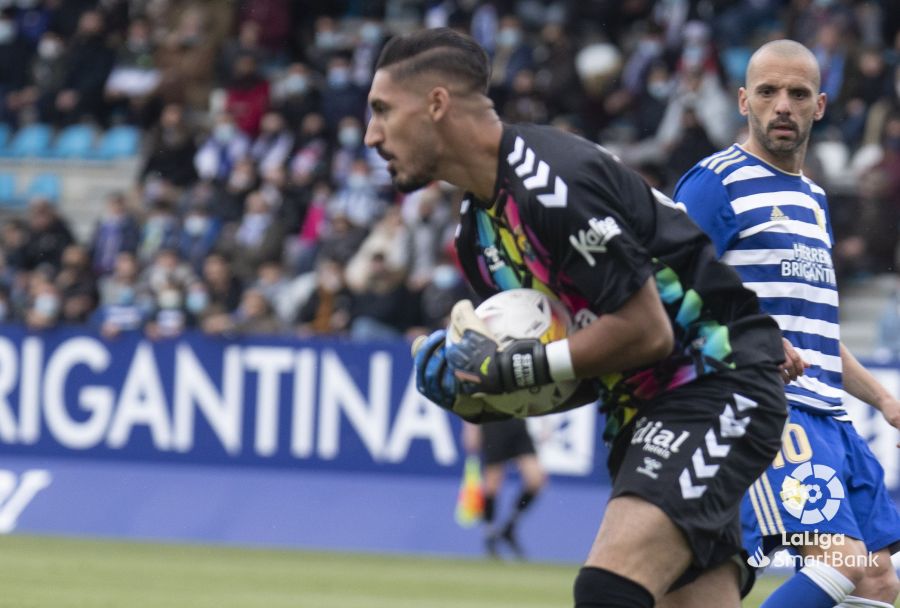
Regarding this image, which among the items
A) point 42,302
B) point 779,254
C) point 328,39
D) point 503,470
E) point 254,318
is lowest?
point 503,470

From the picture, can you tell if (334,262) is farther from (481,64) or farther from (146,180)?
(481,64)

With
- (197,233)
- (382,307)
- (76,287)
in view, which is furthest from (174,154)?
(382,307)

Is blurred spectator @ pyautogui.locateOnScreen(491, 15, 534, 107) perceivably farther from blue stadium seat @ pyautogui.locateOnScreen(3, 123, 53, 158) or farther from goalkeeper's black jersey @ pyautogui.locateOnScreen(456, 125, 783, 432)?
goalkeeper's black jersey @ pyautogui.locateOnScreen(456, 125, 783, 432)

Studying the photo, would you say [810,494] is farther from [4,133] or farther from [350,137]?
[4,133]

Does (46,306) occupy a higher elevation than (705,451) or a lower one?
lower

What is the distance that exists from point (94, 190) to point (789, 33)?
32.5 ft

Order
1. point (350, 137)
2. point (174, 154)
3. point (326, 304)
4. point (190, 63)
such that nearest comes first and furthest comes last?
point (326, 304) < point (350, 137) < point (174, 154) < point (190, 63)

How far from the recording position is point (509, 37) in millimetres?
20172

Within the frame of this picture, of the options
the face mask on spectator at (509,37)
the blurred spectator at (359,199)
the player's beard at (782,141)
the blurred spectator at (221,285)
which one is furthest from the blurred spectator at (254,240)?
the player's beard at (782,141)

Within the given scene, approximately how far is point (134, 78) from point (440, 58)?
18890 mm

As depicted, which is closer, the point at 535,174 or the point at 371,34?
the point at 535,174

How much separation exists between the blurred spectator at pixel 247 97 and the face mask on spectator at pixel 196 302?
4072mm

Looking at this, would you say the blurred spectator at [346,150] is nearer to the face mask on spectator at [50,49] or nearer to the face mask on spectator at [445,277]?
the face mask on spectator at [445,277]

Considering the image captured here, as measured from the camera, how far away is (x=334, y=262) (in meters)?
17.3
